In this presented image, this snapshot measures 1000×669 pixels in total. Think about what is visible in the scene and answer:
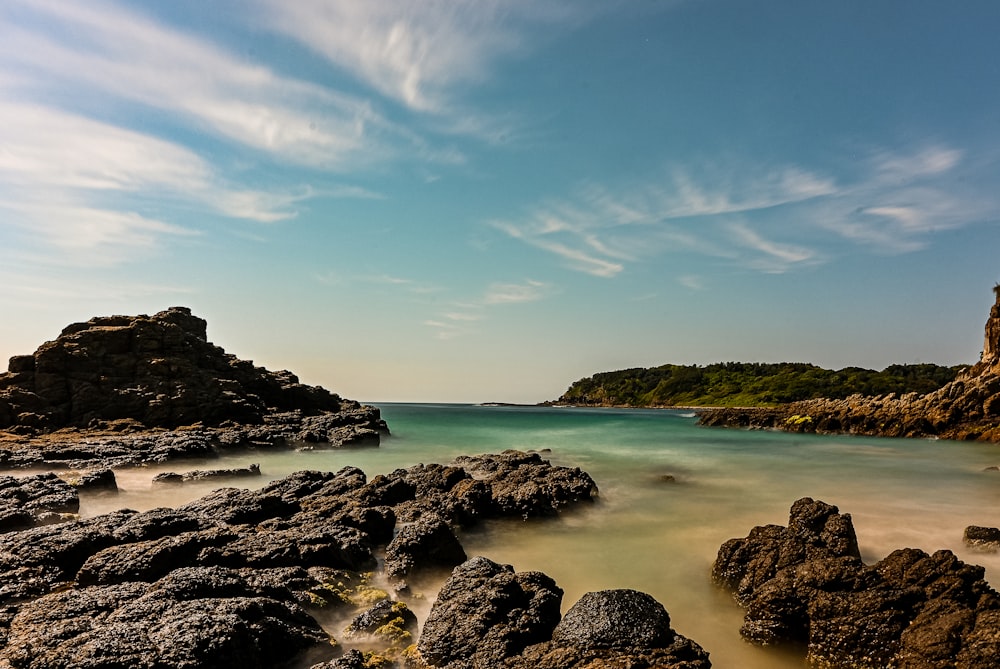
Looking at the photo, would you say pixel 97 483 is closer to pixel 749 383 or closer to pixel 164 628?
pixel 164 628

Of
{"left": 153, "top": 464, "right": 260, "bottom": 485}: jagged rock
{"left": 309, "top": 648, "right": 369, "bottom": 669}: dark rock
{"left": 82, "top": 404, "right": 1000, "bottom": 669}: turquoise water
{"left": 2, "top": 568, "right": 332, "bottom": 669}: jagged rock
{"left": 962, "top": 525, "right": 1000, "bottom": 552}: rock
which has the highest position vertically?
{"left": 2, "top": 568, "right": 332, "bottom": 669}: jagged rock

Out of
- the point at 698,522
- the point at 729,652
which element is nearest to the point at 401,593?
the point at 729,652

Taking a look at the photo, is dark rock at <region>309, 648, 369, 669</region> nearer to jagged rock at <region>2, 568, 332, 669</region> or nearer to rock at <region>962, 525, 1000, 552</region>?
jagged rock at <region>2, 568, 332, 669</region>

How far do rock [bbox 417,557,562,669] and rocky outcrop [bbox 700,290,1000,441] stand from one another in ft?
167

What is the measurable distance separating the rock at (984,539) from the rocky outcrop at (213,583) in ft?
38.7

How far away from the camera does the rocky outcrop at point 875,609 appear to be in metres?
6.18

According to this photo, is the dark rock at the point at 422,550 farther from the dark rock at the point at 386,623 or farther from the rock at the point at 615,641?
the rock at the point at 615,641

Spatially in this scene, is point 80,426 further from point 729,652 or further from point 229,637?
point 729,652

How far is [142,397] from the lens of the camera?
3944 cm

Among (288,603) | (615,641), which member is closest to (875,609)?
(615,641)

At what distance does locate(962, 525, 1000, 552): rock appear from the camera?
1166 centimetres

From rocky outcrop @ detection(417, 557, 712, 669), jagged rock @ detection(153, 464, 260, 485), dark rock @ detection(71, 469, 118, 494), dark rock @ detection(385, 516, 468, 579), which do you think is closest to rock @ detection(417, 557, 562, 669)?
rocky outcrop @ detection(417, 557, 712, 669)

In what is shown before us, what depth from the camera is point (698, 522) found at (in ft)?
49.5

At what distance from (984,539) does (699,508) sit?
6.94 metres
